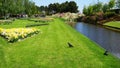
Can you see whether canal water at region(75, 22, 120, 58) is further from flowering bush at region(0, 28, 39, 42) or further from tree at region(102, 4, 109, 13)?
tree at region(102, 4, 109, 13)

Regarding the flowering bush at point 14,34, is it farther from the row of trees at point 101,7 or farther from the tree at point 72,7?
the tree at point 72,7

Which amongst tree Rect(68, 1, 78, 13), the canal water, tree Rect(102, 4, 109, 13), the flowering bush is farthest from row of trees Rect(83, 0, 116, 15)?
the flowering bush

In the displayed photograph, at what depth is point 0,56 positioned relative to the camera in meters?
15.5

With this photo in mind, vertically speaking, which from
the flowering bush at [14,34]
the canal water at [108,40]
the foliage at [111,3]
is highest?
the foliage at [111,3]

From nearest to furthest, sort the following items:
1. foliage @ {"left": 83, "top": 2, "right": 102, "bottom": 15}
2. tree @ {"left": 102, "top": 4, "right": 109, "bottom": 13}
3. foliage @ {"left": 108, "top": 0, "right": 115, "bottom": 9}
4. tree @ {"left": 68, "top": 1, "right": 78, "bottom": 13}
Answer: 1. foliage @ {"left": 108, "top": 0, "right": 115, "bottom": 9}
2. tree @ {"left": 102, "top": 4, "right": 109, "bottom": 13}
3. foliage @ {"left": 83, "top": 2, "right": 102, "bottom": 15}
4. tree @ {"left": 68, "top": 1, "right": 78, "bottom": 13}

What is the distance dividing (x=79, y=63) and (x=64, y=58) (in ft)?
5.22

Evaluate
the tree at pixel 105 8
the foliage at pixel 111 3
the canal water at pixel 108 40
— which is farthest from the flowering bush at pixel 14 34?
the tree at pixel 105 8

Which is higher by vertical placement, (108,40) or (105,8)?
(105,8)

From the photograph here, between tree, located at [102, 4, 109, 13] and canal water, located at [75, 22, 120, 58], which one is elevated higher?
tree, located at [102, 4, 109, 13]

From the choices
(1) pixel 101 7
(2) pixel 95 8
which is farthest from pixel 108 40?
(2) pixel 95 8

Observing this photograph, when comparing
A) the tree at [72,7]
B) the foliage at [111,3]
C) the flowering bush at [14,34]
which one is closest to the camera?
the flowering bush at [14,34]

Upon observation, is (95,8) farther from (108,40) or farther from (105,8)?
(108,40)

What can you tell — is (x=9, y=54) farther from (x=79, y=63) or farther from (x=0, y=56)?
(x=79, y=63)

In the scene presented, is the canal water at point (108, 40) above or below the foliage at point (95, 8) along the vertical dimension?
below
